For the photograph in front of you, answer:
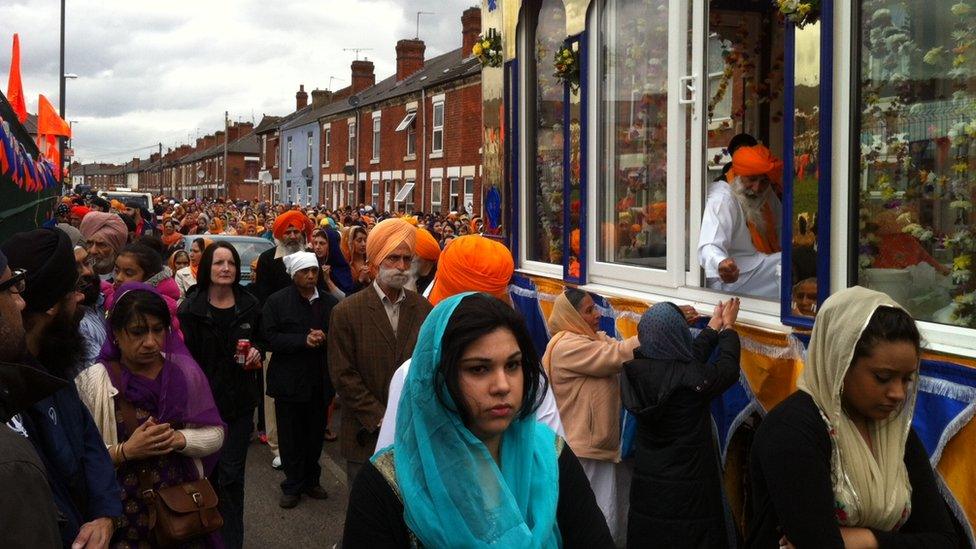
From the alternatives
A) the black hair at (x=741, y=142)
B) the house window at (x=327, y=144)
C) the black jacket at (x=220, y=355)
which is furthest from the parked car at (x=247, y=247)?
the house window at (x=327, y=144)

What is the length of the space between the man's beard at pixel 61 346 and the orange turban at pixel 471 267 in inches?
103

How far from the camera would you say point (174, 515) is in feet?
12.9

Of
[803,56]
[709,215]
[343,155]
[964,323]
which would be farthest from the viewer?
[343,155]

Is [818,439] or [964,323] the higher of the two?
[964,323]

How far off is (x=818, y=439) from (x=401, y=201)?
34.9 meters

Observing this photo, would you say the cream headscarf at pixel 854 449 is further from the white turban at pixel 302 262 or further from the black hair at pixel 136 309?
the white turban at pixel 302 262

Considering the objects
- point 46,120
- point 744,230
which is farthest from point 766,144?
point 46,120

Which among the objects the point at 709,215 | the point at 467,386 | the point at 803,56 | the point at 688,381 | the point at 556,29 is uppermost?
the point at 556,29

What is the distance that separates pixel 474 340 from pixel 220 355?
404cm

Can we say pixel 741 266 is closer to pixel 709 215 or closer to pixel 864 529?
pixel 709 215

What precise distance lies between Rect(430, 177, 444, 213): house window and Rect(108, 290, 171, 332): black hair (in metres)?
29.9

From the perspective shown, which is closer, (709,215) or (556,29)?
(709,215)

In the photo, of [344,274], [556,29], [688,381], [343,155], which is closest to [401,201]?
[343,155]

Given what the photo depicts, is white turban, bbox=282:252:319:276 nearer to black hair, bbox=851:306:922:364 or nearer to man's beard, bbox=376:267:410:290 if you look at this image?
man's beard, bbox=376:267:410:290
